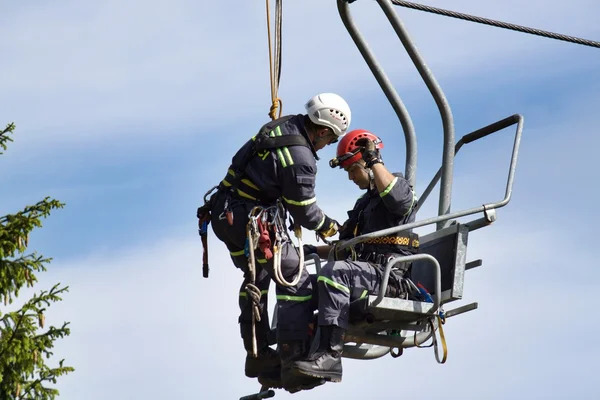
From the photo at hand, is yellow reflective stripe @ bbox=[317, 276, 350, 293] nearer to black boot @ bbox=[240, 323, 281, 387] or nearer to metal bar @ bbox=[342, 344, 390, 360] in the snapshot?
metal bar @ bbox=[342, 344, 390, 360]

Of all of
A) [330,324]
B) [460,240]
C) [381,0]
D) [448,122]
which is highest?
[381,0]

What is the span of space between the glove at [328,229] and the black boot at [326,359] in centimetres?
71

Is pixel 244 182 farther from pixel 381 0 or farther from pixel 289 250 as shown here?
pixel 381 0

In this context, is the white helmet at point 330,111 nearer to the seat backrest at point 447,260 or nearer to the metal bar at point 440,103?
the metal bar at point 440,103

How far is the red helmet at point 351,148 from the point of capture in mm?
10859

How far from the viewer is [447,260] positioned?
10984mm

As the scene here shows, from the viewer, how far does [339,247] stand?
10430mm

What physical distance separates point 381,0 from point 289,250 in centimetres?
200

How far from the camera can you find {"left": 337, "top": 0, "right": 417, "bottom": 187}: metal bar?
456 inches

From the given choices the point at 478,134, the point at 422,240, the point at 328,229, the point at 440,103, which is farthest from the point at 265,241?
the point at 478,134

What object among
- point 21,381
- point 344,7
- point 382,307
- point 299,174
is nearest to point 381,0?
point 344,7

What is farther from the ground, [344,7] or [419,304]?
[344,7]

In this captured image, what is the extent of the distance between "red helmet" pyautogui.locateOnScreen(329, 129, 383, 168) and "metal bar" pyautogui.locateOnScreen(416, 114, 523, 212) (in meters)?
0.78

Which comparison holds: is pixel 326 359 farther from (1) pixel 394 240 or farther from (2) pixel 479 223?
(2) pixel 479 223
